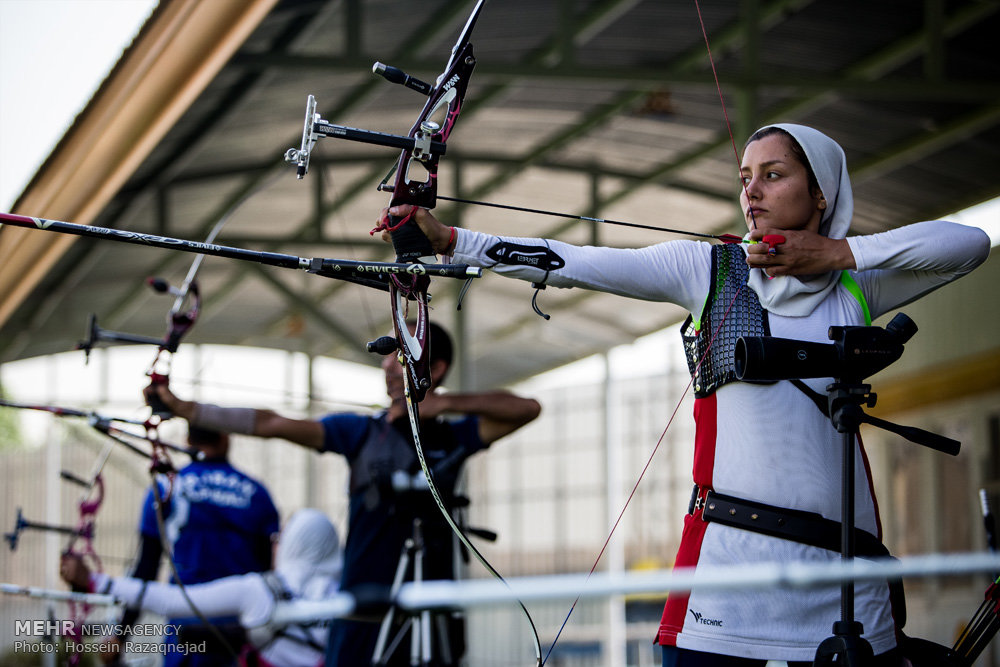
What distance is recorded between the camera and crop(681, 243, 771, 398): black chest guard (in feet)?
5.88

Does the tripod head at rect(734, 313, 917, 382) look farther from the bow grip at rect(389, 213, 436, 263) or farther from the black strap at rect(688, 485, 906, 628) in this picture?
the bow grip at rect(389, 213, 436, 263)

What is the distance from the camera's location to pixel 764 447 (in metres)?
1.74

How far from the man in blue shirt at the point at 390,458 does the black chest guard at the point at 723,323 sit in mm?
1057

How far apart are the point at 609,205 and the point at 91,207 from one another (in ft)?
16.6

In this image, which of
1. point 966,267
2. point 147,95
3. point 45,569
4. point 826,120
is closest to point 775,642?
point 966,267

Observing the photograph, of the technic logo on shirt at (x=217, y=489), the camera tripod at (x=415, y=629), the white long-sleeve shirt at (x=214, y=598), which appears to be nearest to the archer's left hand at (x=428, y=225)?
the camera tripod at (x=415, y=629)

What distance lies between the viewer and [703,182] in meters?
8.70

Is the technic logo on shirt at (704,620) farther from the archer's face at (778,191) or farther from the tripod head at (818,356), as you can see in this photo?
the archer's face at (778,191)

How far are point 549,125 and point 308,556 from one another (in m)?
4.50

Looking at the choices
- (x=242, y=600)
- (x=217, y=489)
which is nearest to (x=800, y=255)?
(x=242, y=600)

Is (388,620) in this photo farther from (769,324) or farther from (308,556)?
(308,556)

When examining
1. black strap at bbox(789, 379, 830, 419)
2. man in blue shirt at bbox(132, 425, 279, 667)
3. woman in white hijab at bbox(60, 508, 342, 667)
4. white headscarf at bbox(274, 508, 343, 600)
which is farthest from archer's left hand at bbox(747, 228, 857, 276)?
white headscarf at bbox(274, 508, 343, 600)

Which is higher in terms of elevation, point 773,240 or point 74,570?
point 773,240

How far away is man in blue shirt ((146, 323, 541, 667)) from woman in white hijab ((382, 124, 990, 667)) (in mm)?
1079
